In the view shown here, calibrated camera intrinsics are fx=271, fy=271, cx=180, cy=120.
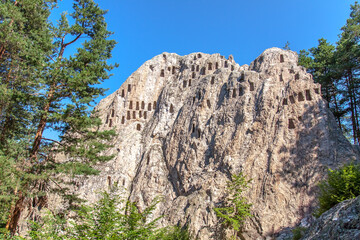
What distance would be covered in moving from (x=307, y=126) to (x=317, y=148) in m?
2.05

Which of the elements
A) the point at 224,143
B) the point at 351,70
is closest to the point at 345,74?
the point at 351,70

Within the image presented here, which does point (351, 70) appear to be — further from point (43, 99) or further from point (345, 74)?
point (43, 99)

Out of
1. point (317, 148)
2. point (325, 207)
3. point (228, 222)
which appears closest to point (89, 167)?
point (228, 222)

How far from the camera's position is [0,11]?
1720 cm

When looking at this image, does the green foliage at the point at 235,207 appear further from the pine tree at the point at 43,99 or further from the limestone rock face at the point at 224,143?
the pine tree at the point at 43,99

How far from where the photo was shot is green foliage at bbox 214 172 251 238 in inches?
706

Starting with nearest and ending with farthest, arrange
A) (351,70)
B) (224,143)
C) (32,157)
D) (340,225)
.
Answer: (340,225), (32,157), (224,143), (351,70)

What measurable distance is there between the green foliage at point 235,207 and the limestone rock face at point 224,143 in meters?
0.78

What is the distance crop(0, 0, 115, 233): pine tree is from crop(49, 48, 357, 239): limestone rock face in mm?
2146

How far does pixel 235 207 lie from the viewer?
1936 cm

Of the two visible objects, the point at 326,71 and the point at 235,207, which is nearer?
the point at 235,207

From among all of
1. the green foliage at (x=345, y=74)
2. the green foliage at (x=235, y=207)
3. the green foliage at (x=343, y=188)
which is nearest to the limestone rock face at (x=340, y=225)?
the green foliage at (x=343, y=188)

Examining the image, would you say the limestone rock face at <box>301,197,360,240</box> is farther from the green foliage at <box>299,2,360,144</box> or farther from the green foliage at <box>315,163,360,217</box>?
the green foliage at <box>299,2,360,144</box>

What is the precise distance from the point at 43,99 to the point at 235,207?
14.5 meters
